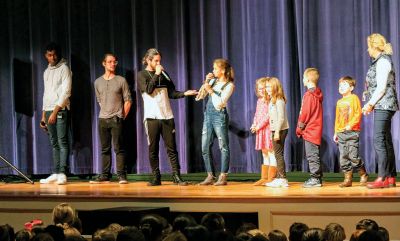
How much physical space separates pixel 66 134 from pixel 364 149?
360cm

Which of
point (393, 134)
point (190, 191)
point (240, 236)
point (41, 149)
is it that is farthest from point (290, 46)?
point (240, 236)

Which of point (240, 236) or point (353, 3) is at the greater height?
point (353, 3)

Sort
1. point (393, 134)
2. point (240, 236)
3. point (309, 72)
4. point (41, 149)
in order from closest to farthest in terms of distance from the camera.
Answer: point (240, 236) < point (309, 72) < point (393, 134) < point (41, 149)

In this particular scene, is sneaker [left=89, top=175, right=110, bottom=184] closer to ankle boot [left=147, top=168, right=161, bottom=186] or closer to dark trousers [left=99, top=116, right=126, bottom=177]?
dark trousers [left=99, top=116, right=126, bottom=177]

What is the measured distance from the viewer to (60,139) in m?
8.47

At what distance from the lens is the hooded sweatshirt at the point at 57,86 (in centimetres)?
850

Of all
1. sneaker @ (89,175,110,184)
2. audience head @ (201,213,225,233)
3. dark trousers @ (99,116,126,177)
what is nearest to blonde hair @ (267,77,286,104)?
dark trousers @ (99,116,126,177)

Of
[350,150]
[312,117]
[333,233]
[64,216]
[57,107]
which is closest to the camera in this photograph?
[333,233]

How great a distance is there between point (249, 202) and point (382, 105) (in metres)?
1.66

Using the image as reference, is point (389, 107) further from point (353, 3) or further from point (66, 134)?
point (66, 134)

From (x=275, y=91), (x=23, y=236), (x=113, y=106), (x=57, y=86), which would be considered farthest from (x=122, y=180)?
(x=23, y=236)

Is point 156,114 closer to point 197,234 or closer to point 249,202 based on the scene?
point 249,202

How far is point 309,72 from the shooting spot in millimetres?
7371

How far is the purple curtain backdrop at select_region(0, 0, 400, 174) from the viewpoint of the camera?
816cm
